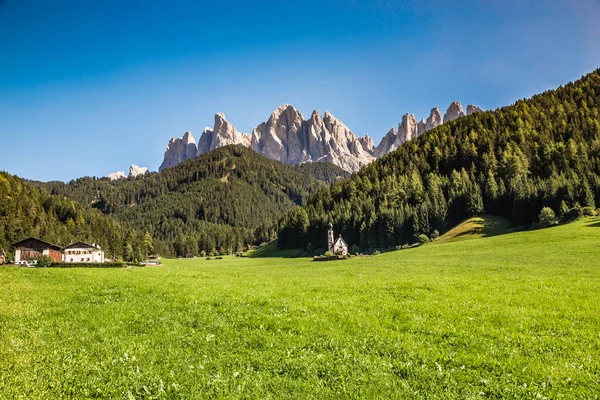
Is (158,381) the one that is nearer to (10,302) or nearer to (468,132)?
(10,302)

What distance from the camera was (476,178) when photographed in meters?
134

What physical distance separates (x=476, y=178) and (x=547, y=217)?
164 ft

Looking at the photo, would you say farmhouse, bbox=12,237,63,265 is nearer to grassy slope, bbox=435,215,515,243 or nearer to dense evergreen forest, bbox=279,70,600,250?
dense evergreen forest, bbox=279,70,600,250

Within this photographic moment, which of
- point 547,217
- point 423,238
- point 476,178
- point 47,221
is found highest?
point 476,178

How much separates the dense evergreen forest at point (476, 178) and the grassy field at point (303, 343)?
91.5m

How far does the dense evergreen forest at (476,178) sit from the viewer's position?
101 meters

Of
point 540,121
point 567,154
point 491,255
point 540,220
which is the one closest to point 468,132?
point 540,121

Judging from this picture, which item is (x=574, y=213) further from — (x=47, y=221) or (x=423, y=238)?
(x=47, y=221)

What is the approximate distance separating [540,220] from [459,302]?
8912 cm

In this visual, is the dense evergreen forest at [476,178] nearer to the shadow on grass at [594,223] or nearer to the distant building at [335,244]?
the shadow on grass at [594,223]

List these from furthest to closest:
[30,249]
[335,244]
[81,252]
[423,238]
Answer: [335,244]
[81,252]
[30,249]
[423,238]

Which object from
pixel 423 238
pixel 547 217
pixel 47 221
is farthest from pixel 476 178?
pixel 47 221

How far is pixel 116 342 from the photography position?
12.5m

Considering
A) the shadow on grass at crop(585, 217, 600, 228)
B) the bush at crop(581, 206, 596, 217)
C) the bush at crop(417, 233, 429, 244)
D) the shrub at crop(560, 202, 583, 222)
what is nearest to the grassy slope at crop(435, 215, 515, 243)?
the bush at crop(417, 233, 429, 244)
